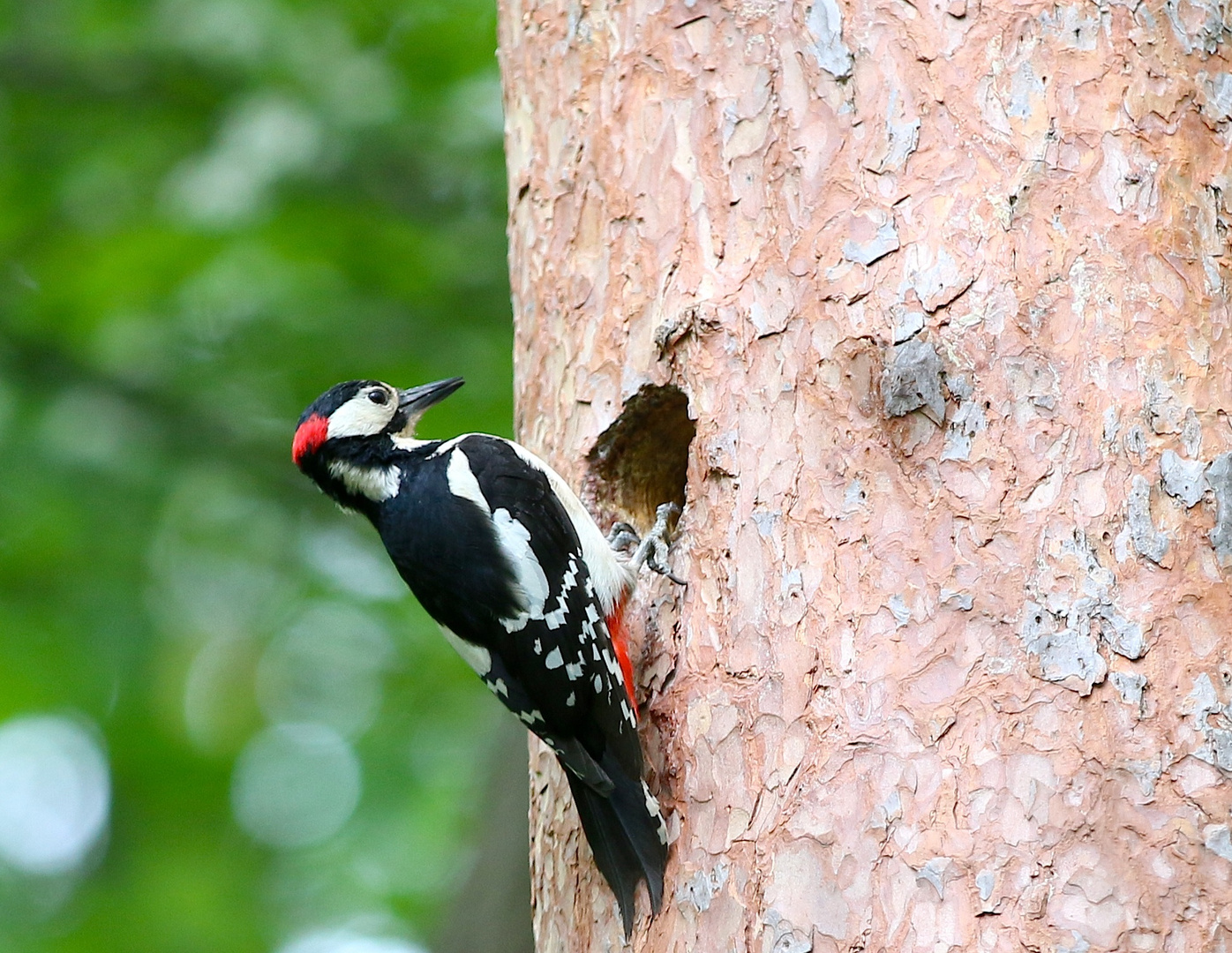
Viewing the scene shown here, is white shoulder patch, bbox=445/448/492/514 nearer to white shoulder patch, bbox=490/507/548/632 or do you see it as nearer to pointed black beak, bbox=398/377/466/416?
white shoulder patch, bbox=490/507/548/632

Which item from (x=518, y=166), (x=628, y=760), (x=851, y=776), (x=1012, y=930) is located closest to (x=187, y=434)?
(x=518, y=166)

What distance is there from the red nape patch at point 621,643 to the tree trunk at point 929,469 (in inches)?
2.2

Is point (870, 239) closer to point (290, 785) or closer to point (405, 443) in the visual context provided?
point (405, 443)

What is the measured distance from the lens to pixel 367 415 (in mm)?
3414

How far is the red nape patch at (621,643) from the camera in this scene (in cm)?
266

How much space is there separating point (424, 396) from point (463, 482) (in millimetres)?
532

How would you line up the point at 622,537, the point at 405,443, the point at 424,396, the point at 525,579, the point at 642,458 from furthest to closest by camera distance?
the point at 424,396 < the point at 405,443 < the point at 622,537 < the point at 642,458 < the point at 525,579

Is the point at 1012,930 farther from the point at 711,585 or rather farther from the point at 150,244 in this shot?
the point at 150,244

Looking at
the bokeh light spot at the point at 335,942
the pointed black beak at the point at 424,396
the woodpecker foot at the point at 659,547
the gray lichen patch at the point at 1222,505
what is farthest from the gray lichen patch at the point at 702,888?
the bokeh light spot at the point at 335,942

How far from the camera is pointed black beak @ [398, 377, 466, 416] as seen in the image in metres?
3.53

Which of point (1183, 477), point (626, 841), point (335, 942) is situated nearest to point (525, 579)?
point (626, 841)

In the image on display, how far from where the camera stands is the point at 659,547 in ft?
9.04

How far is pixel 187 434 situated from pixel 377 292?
93 cm

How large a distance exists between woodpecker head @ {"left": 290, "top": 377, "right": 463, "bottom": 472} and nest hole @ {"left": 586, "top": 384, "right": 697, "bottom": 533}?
608mm
